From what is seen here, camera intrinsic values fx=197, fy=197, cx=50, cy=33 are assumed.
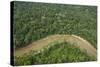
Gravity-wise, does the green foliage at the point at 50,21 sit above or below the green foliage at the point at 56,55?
above

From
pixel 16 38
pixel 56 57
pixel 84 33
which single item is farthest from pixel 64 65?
pixel 16 38

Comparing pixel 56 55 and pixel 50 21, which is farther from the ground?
pixel 50 21
